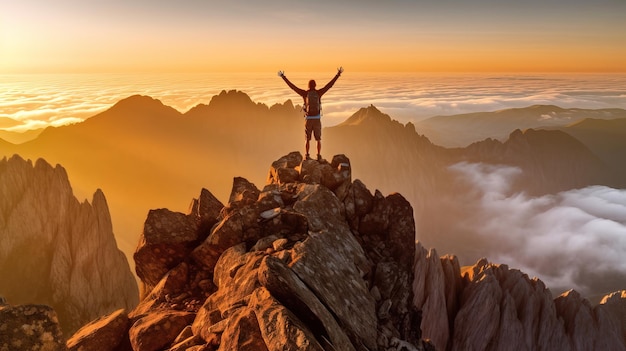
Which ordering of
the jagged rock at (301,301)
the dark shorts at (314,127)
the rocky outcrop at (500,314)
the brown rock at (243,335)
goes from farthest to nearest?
the rocky outcrop at (500,314), the dark shorts at (314,127), the jagged rock at (301,301), the brown rock at (243,335)

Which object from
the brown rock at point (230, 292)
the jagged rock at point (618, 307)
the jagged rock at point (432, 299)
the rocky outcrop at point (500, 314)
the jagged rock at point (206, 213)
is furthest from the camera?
the jagged rock at point (618, 307)

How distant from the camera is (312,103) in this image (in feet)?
88.0

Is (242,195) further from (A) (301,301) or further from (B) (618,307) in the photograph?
(B) (618,307)

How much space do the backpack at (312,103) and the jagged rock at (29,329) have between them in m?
21.6

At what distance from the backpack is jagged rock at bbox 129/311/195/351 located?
18.1 metres

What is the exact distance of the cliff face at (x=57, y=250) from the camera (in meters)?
89.3

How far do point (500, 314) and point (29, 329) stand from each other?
2142 inches

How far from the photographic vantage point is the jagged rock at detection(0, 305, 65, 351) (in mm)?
8094

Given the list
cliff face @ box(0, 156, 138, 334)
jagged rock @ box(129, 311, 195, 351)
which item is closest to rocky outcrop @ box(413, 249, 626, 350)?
jagged rock @ box(129, 311, 195, 351)

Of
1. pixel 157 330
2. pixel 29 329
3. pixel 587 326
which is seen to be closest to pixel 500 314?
pixel 587 326

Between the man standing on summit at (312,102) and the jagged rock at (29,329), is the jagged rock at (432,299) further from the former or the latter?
the jagged rock at (29,329)

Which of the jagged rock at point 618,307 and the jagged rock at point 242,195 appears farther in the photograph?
the jagged rock at point 618,307

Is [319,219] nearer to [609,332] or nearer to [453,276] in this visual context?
[453,276]

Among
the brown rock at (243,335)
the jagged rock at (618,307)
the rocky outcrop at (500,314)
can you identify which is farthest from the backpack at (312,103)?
the jagged rock at (618,307)
